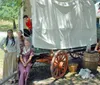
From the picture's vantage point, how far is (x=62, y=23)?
28.6 feet

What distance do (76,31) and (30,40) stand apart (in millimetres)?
1848

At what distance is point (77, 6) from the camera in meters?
9.28

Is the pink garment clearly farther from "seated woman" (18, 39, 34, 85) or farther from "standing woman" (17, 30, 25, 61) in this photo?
"standing woman" (17, 30, 25, 61)

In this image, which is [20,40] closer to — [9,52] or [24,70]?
[9,52]

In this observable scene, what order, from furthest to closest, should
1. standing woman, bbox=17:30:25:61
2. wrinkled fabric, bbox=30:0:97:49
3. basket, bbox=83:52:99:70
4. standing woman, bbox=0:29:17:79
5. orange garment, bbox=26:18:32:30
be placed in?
basket, bbox=83:52:99:70
orange garment, bbox=26:18:32:30
wrinkled fabric, bbox=30:0:97:49
standing woman, bbox=17:30:25:61
standing woman, bbox=0:29:17:79

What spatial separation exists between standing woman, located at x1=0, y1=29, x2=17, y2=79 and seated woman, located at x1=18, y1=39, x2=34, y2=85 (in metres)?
0.24

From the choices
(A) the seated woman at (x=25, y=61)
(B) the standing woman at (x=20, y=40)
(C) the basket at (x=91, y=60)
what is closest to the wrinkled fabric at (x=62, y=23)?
(A) the seated woman at (x=25, y=61)

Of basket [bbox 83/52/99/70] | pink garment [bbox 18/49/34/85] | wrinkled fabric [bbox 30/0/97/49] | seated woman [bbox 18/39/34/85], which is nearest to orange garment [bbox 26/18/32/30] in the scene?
wrinkled fabric [bbox 30/0/97/49]

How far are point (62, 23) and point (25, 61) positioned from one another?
6.14 ft

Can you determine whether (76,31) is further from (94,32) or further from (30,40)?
(30,40)

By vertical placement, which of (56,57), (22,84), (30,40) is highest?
(30,40)

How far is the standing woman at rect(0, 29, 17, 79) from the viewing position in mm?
7633

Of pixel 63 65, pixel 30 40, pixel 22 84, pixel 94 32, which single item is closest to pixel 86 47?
pixel 94 32

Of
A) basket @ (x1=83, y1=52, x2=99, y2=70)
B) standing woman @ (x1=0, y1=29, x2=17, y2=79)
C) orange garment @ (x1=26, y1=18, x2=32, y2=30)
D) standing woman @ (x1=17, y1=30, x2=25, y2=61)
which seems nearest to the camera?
standing woman @ (x1=0, y1=29, x2=17, y2=79)
